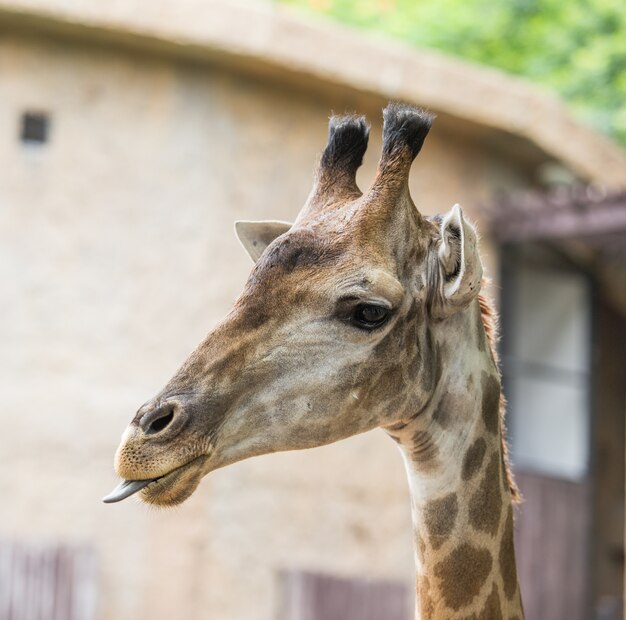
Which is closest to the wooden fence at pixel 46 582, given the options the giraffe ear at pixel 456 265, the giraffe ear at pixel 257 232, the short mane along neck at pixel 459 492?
the giraffe ear at pixel 257 232

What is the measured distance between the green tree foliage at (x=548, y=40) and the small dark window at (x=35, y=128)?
6.26 metres

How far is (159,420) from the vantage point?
2.63m

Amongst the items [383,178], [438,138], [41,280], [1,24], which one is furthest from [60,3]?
[383,178]

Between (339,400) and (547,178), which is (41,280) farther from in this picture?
(339,400)

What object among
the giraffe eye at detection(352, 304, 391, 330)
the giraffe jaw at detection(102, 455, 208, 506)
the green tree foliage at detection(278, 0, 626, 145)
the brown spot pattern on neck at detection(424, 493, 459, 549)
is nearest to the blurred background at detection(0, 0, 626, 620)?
the green tree foliage at detection(278, 0, 626, 145)

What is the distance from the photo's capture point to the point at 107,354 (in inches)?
351

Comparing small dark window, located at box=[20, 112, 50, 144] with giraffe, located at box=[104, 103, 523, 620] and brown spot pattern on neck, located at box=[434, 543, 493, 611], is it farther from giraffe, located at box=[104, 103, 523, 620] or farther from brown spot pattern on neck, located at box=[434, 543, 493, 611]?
brown spot pattern on neck, located at box=[434, 543, 493, 611]

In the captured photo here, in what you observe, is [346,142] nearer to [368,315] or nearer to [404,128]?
[404,128]

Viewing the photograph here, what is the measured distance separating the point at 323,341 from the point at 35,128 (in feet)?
22.2

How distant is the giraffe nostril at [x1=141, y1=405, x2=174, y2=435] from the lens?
8.56 feet

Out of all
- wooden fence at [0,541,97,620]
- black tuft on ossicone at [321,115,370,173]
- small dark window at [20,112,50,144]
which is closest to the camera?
black tuft on ossicone at [321,115,370,173]

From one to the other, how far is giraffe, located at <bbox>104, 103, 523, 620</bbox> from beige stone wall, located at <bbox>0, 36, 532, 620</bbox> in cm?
589

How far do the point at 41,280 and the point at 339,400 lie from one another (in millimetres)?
6403

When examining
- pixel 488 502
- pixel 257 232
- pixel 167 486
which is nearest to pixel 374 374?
pixel 488 502
